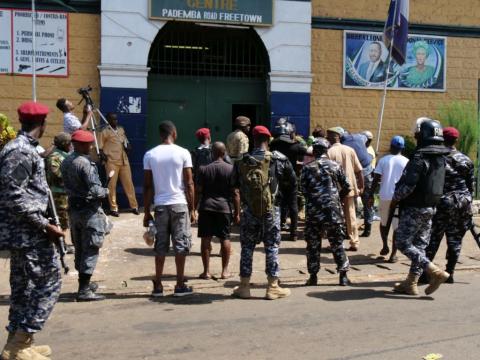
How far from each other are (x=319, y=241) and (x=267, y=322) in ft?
5.84

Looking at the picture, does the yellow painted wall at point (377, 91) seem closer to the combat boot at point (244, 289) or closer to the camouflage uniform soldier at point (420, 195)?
the camouflage uniform soldier at point (420, 195)

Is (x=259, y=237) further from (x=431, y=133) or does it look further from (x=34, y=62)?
(x=34, y=62)

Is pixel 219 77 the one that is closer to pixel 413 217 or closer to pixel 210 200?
pixel 210 200

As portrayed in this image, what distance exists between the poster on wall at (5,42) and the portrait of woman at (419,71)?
7670 millimetres

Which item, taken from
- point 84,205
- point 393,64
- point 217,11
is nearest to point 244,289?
point 84,205

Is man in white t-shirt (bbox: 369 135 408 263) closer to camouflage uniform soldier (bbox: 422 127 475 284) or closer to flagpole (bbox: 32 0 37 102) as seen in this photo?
camouflage uniform soldier (bbox: 422 127 475 284)

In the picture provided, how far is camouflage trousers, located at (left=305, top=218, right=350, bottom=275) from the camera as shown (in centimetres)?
738

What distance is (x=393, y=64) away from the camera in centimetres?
1313

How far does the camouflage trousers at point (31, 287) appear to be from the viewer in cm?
475

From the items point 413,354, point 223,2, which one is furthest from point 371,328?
point 223,2

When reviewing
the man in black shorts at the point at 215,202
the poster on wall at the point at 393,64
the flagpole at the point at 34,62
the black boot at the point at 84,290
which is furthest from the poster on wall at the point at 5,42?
the poster on wall at the point at 393,64

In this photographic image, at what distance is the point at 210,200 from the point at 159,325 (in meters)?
2.08

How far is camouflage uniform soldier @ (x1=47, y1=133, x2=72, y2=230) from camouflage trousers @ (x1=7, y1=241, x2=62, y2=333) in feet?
11.2

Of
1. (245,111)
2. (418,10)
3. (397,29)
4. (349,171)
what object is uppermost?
(418,10)
